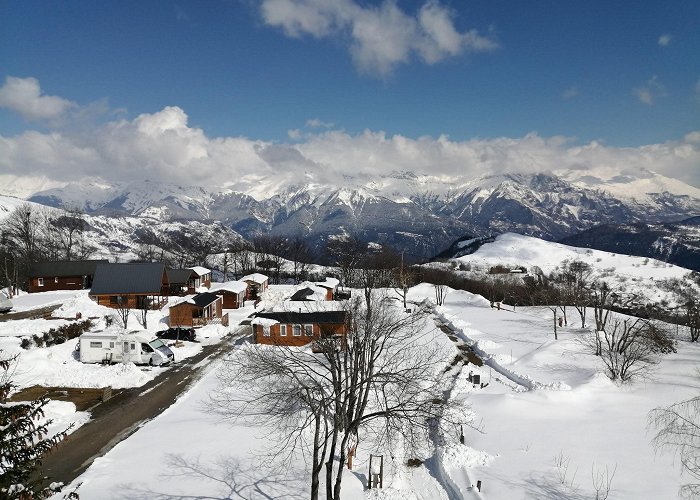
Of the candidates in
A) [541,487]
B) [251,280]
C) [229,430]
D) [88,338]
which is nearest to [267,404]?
[229,430]

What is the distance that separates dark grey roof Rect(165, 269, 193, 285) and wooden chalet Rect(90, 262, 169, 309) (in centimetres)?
902

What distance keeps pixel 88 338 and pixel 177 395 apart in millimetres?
10402

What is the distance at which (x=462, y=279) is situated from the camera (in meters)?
112

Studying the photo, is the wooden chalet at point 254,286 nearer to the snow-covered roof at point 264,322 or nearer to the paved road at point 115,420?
the snow-covered roof at point 264,322

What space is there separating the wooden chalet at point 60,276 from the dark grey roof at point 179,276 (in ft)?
30.8

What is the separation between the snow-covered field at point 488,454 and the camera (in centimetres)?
1645

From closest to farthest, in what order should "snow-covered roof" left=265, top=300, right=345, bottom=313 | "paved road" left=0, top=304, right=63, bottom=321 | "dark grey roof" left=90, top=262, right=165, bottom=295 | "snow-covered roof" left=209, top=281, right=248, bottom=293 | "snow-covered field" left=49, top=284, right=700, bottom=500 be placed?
1. "snow-covered field" left=49, top=284, right=700, bottom=500
2. "snow-covered roof" left=265, top=300, right=345, bottom=313
3. "paved road" left=0, top=304, right=63, bottom=321
4. "dark grey roof" left=90, top=262, right=165, bottom=295
5. "snow-covered roof" left=209, top=281, right=248, bottom=293

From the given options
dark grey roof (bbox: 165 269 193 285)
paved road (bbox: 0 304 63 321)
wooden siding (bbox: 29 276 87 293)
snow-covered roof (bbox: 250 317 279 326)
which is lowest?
paved road (bbox: 0 304 63 321)

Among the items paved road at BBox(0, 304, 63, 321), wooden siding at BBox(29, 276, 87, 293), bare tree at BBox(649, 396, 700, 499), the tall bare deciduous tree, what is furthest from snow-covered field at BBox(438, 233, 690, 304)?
the tall bare deciduous tree

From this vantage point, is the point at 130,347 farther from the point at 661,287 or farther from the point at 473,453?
the point at 661,287

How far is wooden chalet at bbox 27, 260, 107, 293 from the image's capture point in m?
62.6

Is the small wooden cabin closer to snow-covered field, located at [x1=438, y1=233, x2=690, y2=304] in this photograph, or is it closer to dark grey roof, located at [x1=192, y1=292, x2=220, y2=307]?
dark grey roof, located at [x1=192, y1=292, x2=220, y2=307]

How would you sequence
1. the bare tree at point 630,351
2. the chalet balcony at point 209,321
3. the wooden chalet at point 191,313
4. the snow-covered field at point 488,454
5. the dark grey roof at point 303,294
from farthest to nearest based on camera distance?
the dark grey roof at point 303,294 < the chalet balcony at point 209,321 < the wooden chalet at point 191,313 < the bare tree at point 630,351 < the snow-covered field at point 488,454

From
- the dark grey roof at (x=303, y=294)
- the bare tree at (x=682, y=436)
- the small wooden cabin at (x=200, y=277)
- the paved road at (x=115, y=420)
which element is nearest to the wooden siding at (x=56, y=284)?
the small wooden cabin at (x=200, y=277)
